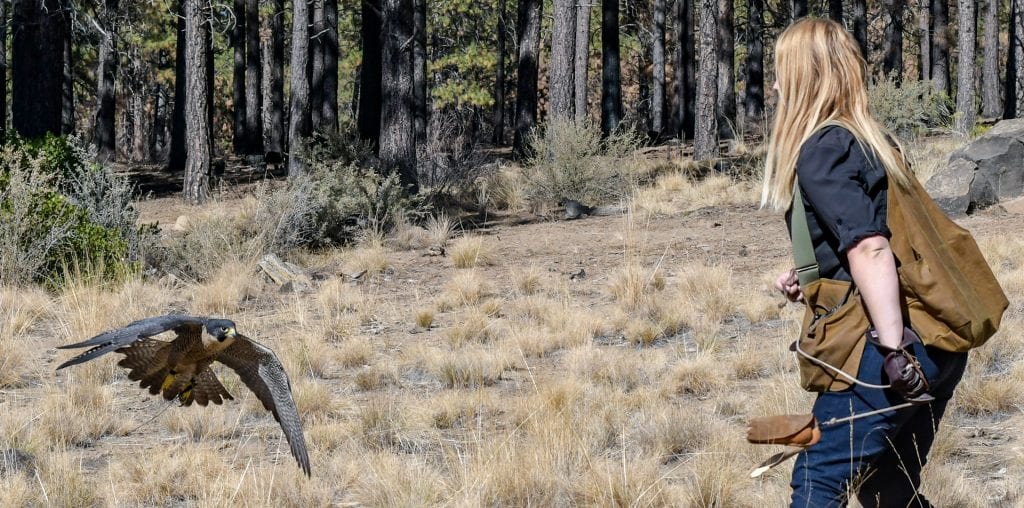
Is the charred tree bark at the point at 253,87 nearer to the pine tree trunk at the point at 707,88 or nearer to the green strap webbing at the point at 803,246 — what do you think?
the pine tree trunk at the point at 707,88

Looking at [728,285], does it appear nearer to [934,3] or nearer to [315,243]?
[315,243]

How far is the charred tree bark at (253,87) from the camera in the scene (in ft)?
84.5

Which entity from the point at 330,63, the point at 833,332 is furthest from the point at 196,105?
the point at 833,332

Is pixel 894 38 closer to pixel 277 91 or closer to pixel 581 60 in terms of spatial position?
pixel 581 60

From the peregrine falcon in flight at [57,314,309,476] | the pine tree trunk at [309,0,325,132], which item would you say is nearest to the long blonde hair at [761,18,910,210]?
the peregrine falcon in flight at [57,314,309,476]

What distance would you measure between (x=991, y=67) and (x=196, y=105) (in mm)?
21121

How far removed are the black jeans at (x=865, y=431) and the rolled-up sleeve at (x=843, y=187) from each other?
0.99 ft

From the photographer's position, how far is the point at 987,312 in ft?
9.05

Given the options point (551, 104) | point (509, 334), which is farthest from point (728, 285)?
point (551, 104)

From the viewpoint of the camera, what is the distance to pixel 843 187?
2.74m

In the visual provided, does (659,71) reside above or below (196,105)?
above

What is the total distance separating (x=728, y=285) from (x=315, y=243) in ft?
16.6

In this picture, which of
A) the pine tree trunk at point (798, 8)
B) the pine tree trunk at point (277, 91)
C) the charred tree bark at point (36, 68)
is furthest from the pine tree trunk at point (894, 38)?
the charred tree bark at point (36, 68)

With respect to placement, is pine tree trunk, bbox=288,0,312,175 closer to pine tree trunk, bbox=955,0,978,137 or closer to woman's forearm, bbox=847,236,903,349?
pine tree trunk, bbox=955,0,978,137
